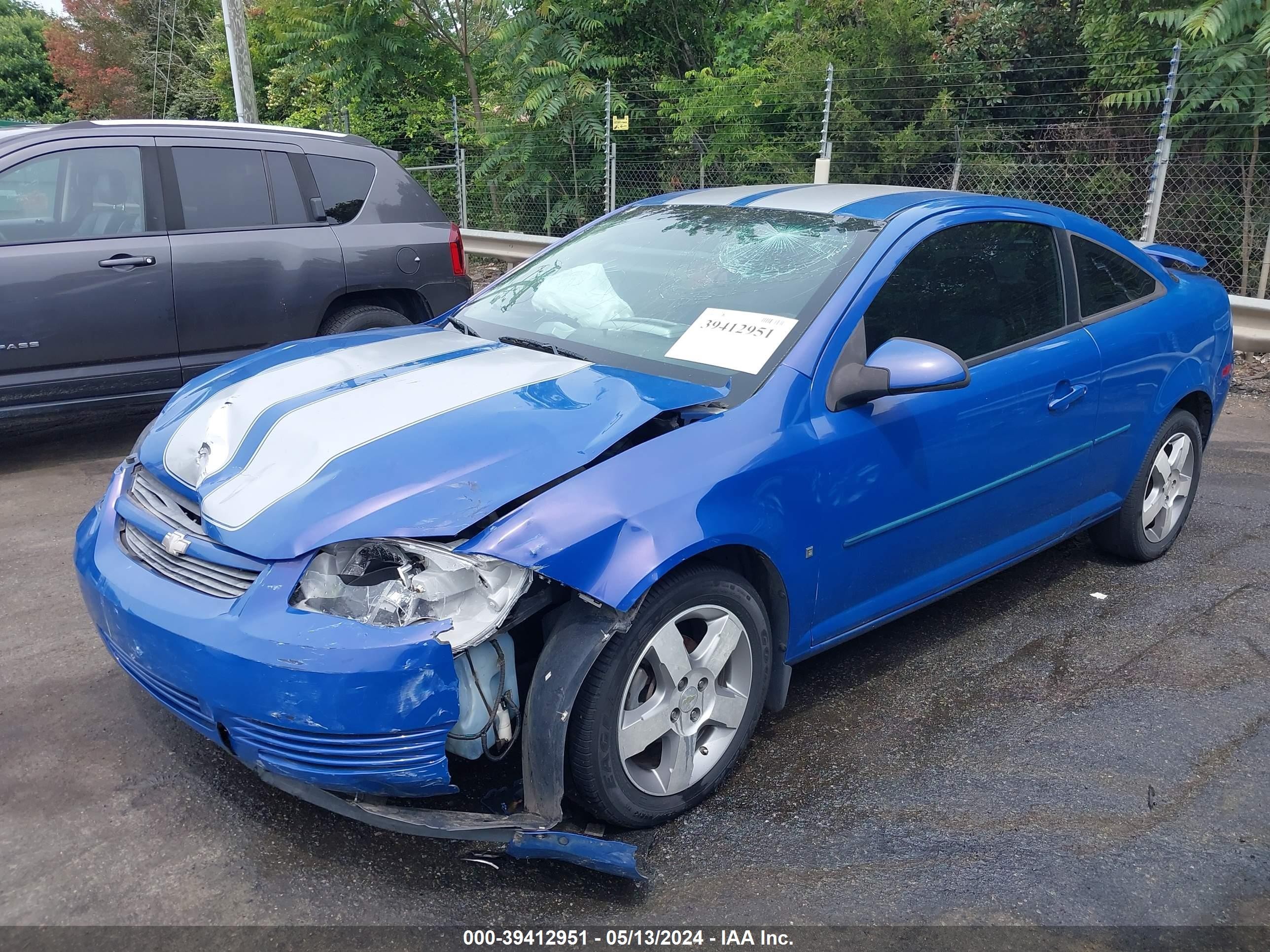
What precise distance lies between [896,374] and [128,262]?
4498 millimetres

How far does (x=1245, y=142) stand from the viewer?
350 inches

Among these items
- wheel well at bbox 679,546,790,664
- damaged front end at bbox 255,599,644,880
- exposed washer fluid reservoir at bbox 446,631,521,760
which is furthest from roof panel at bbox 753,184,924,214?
exposed washer fluid reservoir at bbox 446,631,521,760

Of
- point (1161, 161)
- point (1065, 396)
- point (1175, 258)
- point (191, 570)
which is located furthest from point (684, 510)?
point (1161, 161)

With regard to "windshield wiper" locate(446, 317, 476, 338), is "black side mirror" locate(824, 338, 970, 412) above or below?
above

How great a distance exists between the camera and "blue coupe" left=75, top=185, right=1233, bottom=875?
239 centimetres

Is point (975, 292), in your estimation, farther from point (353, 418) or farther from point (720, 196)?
point (353, 418)

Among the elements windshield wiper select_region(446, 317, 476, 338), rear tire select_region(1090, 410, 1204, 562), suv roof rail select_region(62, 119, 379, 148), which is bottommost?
rear tire select_region(1090, 410, 1204, 562)

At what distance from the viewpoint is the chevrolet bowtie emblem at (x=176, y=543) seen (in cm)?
264

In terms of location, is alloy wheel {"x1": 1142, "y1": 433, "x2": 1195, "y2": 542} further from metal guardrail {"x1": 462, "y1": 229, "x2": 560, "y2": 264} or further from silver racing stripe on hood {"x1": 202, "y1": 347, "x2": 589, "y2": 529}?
metal guardrail {"x1": 462, "y1": 229, "x2": 560, "y2": 264}

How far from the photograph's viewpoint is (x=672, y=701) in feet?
8.83

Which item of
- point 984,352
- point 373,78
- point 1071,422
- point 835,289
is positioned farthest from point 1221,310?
point 373,78

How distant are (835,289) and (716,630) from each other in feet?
3.72

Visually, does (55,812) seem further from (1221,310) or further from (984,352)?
(1221,310)

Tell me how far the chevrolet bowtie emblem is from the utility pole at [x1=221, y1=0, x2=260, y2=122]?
486 inches
